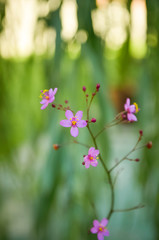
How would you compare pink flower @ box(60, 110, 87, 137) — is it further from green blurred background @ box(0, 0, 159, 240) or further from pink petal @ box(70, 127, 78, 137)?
green blurred background @ box(0, 0, 159, 240)

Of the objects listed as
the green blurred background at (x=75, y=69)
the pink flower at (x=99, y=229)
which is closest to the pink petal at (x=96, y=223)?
the pink flower at (x=99, y=229)

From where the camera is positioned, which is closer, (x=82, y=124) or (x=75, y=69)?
(x=82, y=124)

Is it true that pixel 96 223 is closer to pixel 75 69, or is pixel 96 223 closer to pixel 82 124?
pixel 82 124

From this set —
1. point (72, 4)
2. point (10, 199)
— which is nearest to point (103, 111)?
point (72, 4)

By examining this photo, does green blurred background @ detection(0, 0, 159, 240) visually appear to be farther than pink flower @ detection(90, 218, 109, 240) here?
Yes

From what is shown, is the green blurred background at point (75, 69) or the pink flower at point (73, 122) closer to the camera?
the pink flower at point (73, 122)

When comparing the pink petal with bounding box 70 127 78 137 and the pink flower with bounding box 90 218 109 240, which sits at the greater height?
the pink petal with bounding box 70 127 78 137

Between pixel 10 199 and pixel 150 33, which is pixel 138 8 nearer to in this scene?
pixel 150 33

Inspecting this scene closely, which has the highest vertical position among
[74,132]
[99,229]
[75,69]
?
[75,69]

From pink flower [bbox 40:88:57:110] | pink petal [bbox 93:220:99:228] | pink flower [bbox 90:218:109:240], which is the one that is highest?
pink flower [bbox 40:88:57:110]

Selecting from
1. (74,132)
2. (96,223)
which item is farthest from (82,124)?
(96,223)

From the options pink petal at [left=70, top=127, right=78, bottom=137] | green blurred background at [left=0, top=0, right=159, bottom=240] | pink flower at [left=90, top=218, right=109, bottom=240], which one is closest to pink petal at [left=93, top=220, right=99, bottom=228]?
pink flower at [left=90, top=218, right=109, bottom=240]

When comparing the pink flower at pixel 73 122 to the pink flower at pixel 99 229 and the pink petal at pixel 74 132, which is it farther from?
the pink flower at pixel 99 229

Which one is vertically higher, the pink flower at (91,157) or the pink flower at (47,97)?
the pink flower at (47,97)
